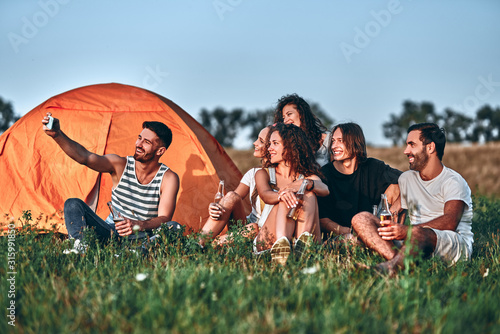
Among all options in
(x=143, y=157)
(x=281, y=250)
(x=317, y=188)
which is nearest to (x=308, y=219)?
(x=317, y=188)

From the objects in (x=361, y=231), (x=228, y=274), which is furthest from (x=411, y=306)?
(x=361, y=231)

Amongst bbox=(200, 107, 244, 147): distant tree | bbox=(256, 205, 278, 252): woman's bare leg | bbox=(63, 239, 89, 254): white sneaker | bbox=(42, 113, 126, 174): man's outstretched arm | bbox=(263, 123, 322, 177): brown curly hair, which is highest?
bbox=(200, 107, 244, 147): distant tree

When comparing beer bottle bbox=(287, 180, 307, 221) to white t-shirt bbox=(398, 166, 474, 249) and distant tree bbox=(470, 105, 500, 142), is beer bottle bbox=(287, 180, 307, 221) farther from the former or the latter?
distant tree bbox=(470, 105, 500, 142)

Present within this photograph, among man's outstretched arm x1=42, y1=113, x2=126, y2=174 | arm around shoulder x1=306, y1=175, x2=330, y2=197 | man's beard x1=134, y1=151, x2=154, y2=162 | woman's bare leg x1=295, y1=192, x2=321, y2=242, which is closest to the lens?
woman's bare leg x1=295, y1=192, x2=321, y2=242

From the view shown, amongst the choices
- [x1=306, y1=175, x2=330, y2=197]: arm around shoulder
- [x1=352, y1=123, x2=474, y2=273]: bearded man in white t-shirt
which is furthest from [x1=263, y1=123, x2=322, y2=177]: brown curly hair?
[x1=352, y1=123, x2=474, y2=273]: bearded man in white t-shirt

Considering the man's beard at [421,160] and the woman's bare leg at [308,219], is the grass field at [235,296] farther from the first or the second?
the man's beard at [421,160]

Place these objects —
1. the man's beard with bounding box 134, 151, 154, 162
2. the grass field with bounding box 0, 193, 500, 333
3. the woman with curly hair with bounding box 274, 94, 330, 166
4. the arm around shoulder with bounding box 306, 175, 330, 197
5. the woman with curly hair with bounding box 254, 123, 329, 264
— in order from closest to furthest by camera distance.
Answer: the grass field with bounding box 0, 193, 500, 333 → the woman with curly hair with bounding box 254, 123, 329, 264 → the arm around shoulder with bounding box 306, 175, 330, 197 → the man's beard with bounding box 134, 151, 154, 162 → the woman with curly hair with bounding box 274, 94, 330, 166

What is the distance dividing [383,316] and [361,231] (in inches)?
65.3

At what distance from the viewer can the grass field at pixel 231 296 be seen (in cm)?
267

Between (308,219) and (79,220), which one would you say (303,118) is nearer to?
A: (308,219)

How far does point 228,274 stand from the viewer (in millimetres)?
3439

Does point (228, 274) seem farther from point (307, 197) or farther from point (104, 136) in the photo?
point (104, 136)

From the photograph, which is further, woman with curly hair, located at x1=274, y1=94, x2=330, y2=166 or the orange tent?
the orange tent

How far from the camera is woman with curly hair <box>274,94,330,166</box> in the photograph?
20.2ft
